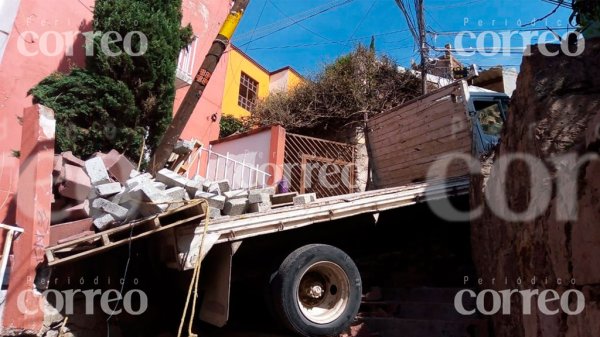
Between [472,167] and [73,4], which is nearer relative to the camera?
[472,167]

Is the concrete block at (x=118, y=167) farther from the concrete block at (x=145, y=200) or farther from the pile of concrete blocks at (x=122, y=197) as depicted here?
the concrete block at (x=145, y=200)

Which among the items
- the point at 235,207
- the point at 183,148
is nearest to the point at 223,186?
the point at 235,207

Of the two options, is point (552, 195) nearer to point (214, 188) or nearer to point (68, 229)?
point (214, 188)

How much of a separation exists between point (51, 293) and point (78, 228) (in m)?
0.70

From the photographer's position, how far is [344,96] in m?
12.7

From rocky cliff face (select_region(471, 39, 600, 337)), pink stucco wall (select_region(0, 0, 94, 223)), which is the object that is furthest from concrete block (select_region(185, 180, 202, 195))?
pink stucco wall (select_region(0, 0, 94, 223))

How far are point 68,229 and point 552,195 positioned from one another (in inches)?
178

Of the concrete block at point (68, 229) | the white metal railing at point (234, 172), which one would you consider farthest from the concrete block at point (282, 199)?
the white metal railing at point (234, 172)

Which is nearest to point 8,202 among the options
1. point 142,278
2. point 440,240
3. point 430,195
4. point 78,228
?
point 78,228

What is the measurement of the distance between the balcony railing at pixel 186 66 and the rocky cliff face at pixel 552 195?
741 centimetres

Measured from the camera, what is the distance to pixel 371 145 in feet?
27.6

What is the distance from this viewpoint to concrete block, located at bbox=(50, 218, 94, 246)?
4.36 m

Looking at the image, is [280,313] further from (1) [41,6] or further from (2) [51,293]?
(1) [41,6]

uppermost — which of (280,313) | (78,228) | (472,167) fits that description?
(472,167)
